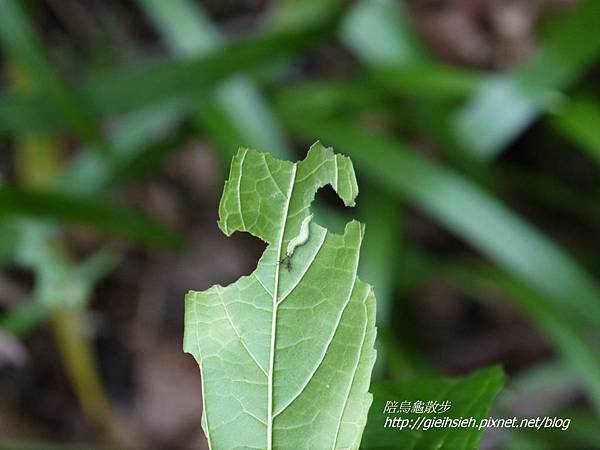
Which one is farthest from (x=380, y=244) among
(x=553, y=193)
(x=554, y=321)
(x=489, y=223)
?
(x=553, y=193)

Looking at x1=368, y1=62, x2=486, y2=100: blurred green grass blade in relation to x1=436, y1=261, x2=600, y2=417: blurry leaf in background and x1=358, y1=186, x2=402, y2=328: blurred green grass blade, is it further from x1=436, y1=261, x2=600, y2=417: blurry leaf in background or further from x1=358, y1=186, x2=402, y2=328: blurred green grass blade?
x1=436, y1=261, x2=600, y2=417: blurry leaf in background

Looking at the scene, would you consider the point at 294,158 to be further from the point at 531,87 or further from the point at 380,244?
the point at 531,87

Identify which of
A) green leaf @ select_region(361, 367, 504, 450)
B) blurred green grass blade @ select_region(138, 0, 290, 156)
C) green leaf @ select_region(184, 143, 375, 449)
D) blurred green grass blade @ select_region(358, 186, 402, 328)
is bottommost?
blurred green grass blade @ select_region(358, 186, 402, 328)

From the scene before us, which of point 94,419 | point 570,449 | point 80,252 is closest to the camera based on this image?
point 570,449

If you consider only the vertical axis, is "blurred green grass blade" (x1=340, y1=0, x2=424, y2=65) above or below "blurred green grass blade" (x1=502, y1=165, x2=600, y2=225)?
above

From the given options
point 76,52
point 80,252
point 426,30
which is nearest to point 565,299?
point 426,30

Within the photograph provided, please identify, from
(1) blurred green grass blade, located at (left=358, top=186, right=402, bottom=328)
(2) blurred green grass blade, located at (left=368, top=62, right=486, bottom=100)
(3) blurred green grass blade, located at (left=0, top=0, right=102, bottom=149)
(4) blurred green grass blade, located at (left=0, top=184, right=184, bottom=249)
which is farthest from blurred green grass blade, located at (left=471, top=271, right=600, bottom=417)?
(3) blurred green grass blade, located at (left=0, top=0, right=102, bottom=149)

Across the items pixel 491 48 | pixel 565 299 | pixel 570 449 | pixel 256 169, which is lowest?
pixel 570 449

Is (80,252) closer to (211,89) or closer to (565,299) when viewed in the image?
(211,89)
